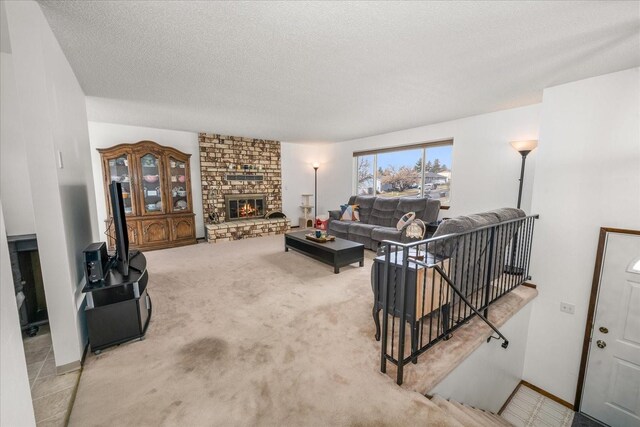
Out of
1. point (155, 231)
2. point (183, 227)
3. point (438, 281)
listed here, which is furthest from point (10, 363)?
point (183, 227)

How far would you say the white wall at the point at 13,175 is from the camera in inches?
99.2

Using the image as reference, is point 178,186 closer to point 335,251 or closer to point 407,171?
point 335,251

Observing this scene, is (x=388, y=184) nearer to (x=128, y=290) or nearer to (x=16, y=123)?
(x=128, y=290)

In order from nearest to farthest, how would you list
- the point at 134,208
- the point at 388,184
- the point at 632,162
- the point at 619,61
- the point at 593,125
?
the point at 619,61
the point at 632,162
the point at 593,125
the point at 134,208
the point at 388,184

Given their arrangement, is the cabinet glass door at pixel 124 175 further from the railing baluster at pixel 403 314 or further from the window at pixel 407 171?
the railing baluster at pixel 403 314

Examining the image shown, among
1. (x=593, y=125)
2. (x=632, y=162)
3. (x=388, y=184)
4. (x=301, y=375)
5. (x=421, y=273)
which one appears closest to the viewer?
(x=301, y=375)

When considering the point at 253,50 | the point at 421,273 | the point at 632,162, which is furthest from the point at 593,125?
the point at 253,50

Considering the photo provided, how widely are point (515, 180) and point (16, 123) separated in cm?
615

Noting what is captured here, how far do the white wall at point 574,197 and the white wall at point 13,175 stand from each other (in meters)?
5.61

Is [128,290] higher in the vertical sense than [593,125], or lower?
lower

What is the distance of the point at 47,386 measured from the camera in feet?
5.82

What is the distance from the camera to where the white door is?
8.60 ft

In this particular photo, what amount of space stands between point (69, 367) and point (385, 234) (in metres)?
4.16

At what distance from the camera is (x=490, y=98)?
3.44m
